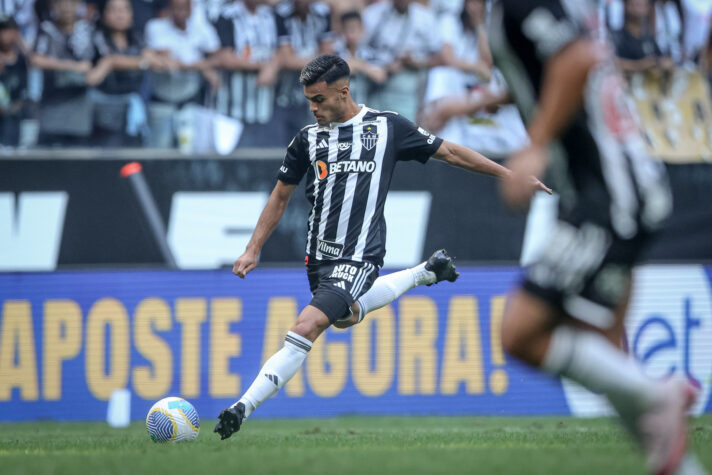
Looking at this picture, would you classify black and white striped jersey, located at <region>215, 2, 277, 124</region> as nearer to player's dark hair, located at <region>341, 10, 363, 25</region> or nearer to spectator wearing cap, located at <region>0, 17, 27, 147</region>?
player's dark hair, located at <region>341, 10, 363, 25</region>

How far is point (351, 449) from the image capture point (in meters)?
6.62

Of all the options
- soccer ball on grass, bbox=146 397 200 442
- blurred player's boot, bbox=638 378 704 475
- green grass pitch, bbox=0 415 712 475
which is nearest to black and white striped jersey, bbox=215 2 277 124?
green grass pitch, bbox=0 415 712 475

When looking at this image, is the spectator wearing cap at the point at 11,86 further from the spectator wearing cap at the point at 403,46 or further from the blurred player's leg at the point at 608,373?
the blurred player's leg at the point at 608,373

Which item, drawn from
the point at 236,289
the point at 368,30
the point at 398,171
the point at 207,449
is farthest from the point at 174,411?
the point at 368,30

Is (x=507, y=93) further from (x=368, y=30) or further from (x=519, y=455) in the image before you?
(x=368, y=30)

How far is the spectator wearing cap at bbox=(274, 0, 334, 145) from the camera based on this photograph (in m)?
11.7

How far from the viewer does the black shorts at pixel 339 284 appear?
713 cm

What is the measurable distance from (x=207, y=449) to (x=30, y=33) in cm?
699

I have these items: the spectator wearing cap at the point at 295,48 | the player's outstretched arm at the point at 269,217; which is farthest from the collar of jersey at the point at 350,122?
the spectator wearing cap at the point at 295,48

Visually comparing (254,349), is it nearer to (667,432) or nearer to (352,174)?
(352,174)

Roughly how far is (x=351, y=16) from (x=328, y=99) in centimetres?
485

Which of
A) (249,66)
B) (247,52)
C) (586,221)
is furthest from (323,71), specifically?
(247,52)

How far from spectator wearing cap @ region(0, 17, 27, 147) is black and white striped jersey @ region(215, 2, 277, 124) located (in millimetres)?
2195

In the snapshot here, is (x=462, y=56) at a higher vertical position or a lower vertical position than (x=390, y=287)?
higher
